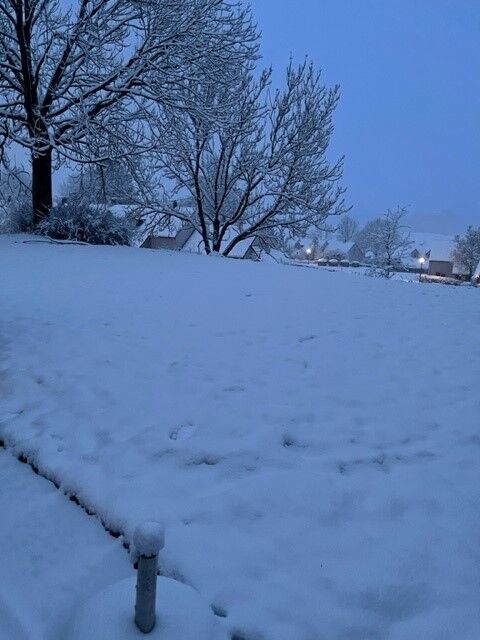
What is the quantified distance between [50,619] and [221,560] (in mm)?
752

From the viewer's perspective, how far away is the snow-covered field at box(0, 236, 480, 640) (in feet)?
6.39

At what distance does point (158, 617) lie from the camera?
1739 millimetres

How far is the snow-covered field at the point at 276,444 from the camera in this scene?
1.95 m

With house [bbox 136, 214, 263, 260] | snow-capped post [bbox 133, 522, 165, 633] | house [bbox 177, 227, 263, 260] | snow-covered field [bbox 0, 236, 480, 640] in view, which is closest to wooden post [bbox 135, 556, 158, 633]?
snow-capped post [bbox 133, 522, 165, 633]

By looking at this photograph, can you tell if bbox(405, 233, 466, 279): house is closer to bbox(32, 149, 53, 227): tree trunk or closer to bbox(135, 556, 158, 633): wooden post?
bbox(32, 149, 53, 227): tree trunk

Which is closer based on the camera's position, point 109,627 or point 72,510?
point 109,627

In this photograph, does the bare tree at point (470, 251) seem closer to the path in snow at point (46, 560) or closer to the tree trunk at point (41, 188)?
the tree trunk at point (41, 188)

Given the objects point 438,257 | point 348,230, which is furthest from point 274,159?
point 348,230

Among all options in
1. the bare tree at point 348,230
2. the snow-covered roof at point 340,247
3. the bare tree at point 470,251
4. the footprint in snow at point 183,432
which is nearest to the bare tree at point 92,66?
the footprint in snow at point 183,432

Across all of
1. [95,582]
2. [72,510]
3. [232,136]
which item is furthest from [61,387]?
[232,136]

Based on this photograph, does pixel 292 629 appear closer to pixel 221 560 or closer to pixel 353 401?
pixel 221 560

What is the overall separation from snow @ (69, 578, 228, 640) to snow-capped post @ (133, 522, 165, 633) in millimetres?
52

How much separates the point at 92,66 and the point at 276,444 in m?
11.1

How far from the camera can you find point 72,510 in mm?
2494
